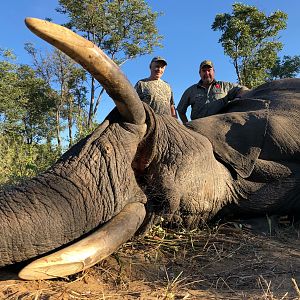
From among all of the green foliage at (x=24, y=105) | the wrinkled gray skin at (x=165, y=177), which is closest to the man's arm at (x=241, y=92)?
the wrinkled gray skin at (x=165, y=177)

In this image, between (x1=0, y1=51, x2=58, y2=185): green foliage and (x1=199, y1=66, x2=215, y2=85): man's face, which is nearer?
(x1=199, y1=66, x2=215, y2=85): man's face

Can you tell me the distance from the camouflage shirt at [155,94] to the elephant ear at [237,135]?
3.30 metres

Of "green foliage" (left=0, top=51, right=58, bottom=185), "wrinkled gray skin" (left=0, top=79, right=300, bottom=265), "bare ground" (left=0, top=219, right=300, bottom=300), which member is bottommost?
"bare ground" (left=0, top=219, right=300, bottom=300)

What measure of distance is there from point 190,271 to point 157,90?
4.88 metres

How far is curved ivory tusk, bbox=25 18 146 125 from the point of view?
2.15 meters

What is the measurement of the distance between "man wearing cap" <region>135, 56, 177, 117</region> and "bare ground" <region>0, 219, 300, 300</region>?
3.92m

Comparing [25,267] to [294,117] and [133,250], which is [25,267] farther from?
[294,117]

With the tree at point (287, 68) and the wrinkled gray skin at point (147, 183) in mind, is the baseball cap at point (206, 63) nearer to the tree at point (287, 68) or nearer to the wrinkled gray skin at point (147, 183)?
the wrinkled gray skin at point (147, 183)

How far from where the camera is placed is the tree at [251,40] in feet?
68.3

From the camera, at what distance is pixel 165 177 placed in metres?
3.00

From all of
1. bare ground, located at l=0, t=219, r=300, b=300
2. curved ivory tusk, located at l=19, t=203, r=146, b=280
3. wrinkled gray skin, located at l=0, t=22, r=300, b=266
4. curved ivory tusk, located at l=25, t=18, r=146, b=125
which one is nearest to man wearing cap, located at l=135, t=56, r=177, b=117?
wrinkled gray skin, located at l=0, t=22, r=300, b=266

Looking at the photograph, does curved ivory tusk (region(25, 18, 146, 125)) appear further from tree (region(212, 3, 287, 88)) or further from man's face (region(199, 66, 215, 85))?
tree (region(212, 3, 287, 88))

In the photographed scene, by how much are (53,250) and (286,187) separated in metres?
2.08

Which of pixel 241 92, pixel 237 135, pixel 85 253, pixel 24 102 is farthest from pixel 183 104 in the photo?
pixel 24 102
